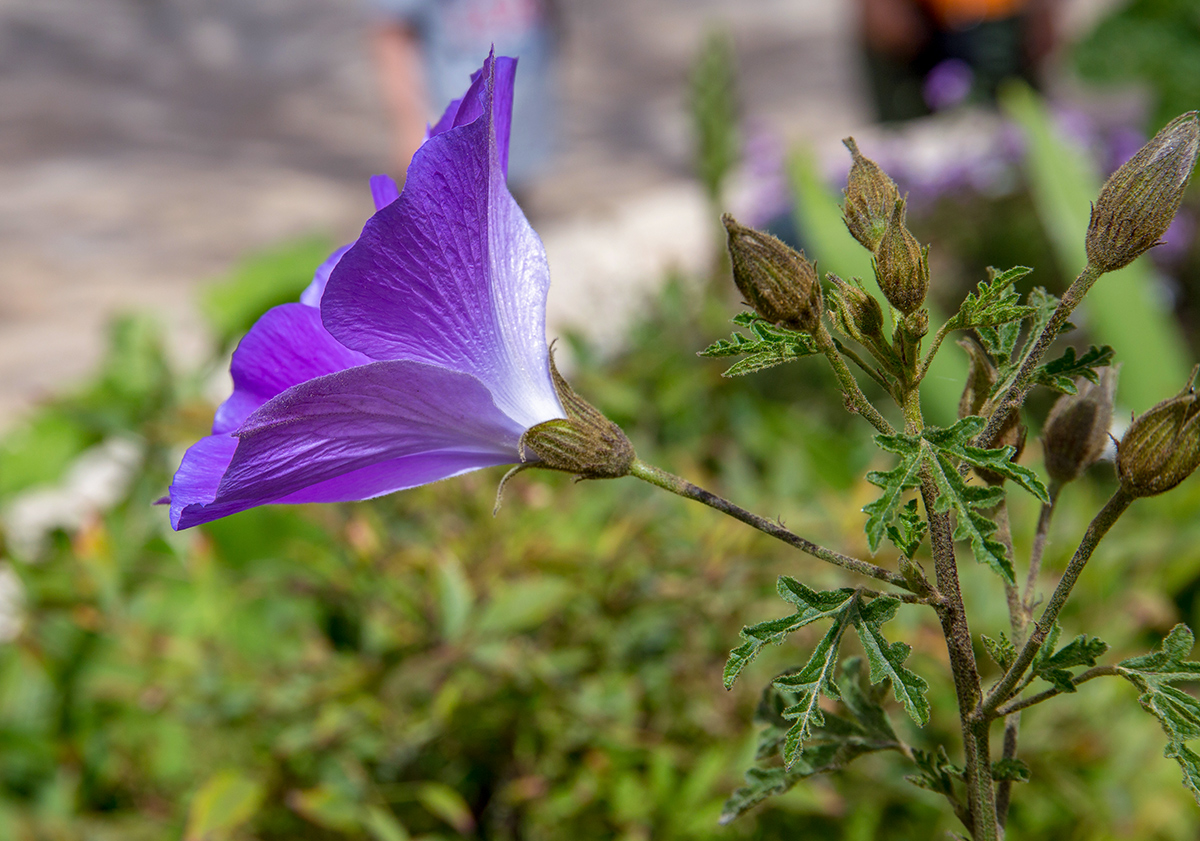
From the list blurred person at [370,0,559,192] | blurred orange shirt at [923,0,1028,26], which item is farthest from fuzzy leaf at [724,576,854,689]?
blurred orange shirt at [923,0,1028,26]

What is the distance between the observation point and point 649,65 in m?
5.64

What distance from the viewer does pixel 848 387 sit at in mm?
348

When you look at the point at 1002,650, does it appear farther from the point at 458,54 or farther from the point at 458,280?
the point at 458,54

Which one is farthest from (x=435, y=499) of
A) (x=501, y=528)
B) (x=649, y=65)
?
(x=649, y=65)

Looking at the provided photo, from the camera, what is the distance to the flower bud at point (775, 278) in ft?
1.17

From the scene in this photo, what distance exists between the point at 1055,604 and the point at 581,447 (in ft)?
0.54

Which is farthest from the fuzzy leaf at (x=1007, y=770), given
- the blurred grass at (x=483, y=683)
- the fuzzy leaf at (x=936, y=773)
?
the blurred grass at (x=483, y=683)

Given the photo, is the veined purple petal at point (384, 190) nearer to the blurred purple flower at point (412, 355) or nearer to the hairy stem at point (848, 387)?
the blurred purple flower at point (412, 355)

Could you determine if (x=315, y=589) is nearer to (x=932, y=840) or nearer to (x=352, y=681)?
(x=352, y=681)

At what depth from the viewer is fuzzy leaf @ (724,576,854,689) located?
1.10 ft

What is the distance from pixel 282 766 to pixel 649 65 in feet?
17.1

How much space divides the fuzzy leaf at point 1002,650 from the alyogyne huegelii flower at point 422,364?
0.46ft

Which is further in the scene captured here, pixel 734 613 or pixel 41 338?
pixel 41 338

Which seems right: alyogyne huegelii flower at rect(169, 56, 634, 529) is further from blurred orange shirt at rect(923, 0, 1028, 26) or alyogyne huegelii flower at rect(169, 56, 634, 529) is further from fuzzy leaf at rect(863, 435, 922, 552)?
blurred orange shirt at rect(923, 0, 1028, 26)
